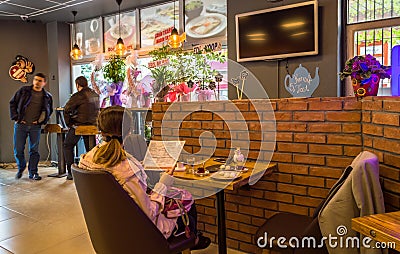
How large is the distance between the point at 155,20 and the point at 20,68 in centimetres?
299

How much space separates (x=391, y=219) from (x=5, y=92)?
7.20 m

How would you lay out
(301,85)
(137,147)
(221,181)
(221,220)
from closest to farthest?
(221,181), (221,220), (301,85), (137,147)

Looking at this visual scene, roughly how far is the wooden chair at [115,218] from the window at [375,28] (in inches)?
121

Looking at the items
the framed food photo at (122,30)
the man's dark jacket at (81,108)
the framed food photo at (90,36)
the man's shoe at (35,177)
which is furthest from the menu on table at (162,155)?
the framed food photo at (90,36)

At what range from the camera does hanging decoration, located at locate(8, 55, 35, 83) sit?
6969 mm

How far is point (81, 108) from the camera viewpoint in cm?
533

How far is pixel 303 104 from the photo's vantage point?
2.45 meters

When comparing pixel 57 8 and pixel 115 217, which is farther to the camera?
pixel 57 8

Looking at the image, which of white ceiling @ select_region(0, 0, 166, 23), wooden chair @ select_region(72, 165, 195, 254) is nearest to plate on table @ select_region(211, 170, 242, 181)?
wooden chair @ select_region(72, 165, 195, 254)

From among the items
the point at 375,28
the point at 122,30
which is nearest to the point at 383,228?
the point at 375,28

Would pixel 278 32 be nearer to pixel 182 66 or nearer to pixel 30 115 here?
pixel 182 66

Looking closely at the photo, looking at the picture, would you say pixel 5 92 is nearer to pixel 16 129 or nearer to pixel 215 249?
pixel 16 129

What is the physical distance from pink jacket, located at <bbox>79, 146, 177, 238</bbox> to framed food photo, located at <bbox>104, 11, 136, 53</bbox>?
15.8 ft

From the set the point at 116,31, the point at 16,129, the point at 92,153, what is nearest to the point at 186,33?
the point at 116,31
